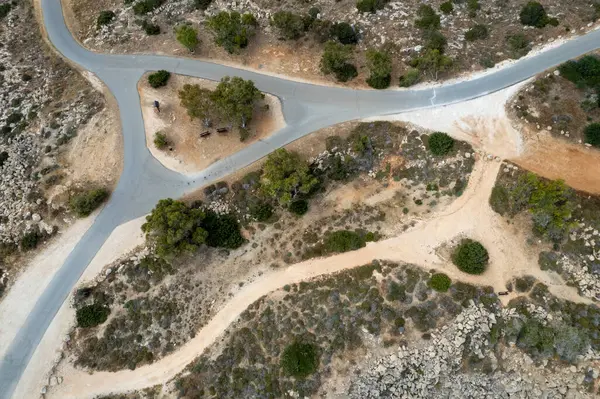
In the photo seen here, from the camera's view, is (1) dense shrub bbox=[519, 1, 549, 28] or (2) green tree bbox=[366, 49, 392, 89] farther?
(1) dense shrub bbox=[519, 1, 549, 28]

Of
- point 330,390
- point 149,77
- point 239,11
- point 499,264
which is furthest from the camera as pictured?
point 239,11

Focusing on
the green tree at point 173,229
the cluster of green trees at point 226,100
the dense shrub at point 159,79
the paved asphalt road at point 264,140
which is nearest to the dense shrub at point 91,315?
the paved asphalt road at point 264,140

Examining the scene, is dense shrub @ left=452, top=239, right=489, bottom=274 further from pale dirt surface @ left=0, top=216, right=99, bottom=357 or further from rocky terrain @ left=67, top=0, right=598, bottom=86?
pale dirt surface @ left=0, top=216, right=99, bottom=357

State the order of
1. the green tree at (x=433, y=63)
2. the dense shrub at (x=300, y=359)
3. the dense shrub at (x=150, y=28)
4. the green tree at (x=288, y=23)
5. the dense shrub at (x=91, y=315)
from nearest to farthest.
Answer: the dense shrub at (x=300, y=359), the dense shrub at (x=91, y=315), the green tree at (x=433, y=63), the green tree at (x=288, y=23), the dense shrub at (x=150, y=28)

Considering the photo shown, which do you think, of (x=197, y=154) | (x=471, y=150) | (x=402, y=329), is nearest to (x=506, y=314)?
(x=402, y=329)

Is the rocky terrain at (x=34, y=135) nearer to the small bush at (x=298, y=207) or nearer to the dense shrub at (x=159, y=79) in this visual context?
the dense shrub at (x=159, y=79)

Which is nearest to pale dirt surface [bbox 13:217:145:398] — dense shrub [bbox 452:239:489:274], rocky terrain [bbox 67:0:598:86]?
rocky terrain [bbox 67:0:598:86]

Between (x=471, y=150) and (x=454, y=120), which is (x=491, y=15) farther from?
(x=471, y=150)
